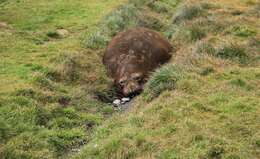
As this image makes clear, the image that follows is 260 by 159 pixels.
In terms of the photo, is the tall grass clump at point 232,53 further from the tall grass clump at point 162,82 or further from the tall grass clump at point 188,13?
the tall grass clump at point 188,13

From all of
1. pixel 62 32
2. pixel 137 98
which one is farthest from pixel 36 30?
pixel 137 98

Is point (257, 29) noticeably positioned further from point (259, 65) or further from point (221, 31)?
point (259, 65)

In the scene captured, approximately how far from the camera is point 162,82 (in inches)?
532

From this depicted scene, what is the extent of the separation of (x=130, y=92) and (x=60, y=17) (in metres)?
7.33

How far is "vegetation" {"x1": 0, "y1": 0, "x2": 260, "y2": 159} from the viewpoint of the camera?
1084cm

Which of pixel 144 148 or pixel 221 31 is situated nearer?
pixel 144 148

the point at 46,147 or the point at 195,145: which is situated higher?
the point at 195,145

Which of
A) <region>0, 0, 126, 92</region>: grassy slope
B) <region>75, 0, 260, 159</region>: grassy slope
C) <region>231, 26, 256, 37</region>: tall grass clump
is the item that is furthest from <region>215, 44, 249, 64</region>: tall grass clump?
<region>0, 0, 126, 92</region>: grassy slope

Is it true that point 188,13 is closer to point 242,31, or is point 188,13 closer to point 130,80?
point 242,31

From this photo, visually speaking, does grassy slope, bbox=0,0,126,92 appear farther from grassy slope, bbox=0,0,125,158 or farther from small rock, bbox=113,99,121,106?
small rock, bbox=113,99,121,106

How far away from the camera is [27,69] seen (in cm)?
1491

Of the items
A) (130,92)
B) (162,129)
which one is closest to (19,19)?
(130,92)

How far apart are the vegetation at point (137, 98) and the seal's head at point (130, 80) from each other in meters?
0.41

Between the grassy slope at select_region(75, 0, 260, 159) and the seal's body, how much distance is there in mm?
754
